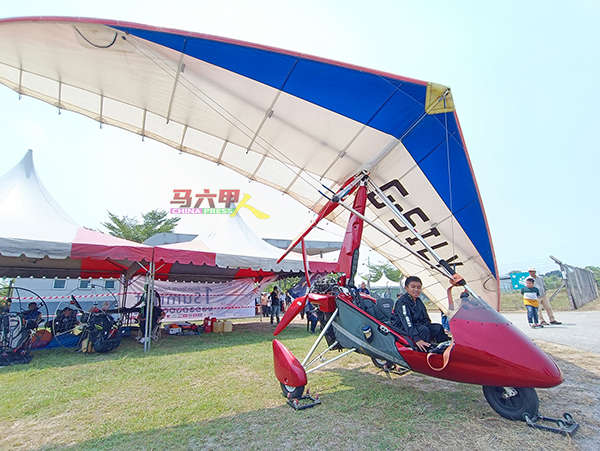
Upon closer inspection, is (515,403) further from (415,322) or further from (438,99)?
(438,99)

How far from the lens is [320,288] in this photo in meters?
4.65

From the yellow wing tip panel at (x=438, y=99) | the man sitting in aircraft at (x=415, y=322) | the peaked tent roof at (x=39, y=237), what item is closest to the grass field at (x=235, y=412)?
the man sitting in aircraft at (x=415, y=322)

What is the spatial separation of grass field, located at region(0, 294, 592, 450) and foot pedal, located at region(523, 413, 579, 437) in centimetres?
10

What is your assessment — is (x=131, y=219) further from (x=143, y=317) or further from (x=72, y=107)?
(x=72, y=107)

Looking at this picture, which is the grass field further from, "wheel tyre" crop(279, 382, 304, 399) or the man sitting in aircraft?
the man sitting in aircraft

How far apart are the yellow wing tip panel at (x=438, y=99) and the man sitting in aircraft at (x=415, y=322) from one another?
2.42m

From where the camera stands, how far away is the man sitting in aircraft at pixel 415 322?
3.43 m

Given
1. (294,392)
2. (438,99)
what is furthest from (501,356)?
(438,99)

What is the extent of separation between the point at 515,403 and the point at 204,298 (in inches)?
575

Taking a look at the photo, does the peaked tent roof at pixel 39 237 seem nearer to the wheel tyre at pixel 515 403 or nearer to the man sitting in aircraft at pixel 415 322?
the man sitting in aircraft at pixel 415 322

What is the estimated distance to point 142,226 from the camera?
30297 millimetres

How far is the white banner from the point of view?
14523 millimetres

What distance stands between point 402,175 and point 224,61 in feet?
11.9

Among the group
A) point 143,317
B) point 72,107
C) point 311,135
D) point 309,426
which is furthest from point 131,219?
point 309,426
